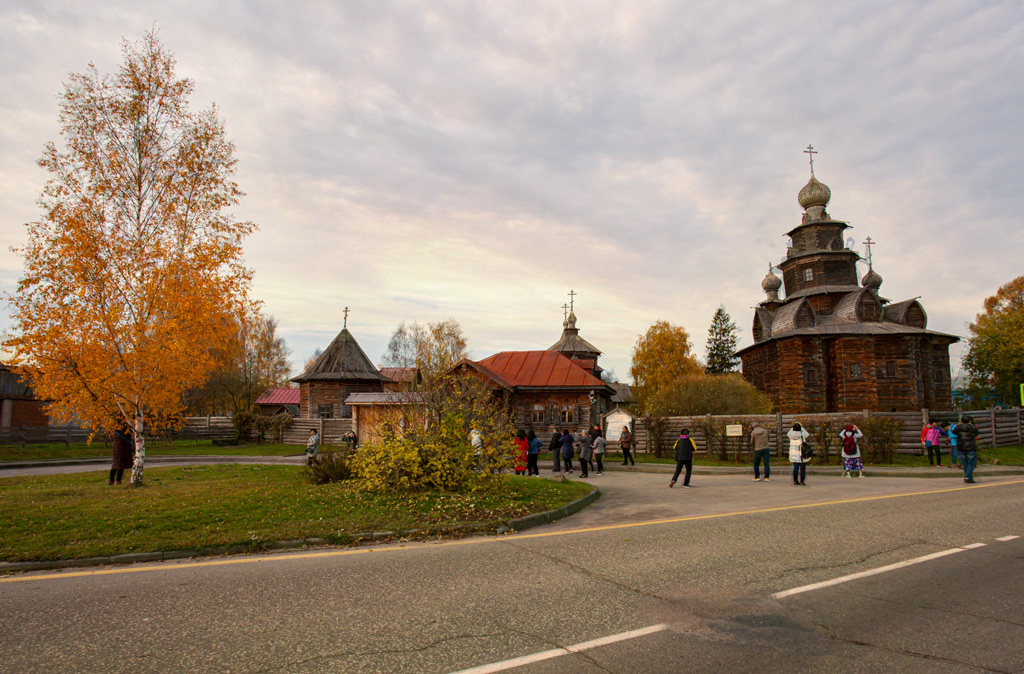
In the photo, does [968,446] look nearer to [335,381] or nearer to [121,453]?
[121,453]

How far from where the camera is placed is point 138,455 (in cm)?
1413

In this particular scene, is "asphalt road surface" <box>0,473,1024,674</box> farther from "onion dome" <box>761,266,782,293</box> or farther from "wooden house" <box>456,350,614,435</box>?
"onion dome" <box>761,266,782,293</box>

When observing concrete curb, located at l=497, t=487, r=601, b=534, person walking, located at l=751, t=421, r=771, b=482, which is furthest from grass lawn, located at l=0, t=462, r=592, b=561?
person walking, located at l=751, t=421, r=771, b=482

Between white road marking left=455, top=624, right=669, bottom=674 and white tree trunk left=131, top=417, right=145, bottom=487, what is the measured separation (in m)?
13.2

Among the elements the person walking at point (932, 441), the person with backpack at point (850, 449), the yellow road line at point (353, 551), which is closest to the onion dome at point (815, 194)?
the person walking at point (932, 441)

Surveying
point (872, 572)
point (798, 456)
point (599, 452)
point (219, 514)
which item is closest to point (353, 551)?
point (219, 514)

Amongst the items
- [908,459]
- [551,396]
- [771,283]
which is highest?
[771,283]

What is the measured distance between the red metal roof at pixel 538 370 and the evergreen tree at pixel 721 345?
3793cm

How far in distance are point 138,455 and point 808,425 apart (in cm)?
2374

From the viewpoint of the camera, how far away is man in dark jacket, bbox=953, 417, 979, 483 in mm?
15469

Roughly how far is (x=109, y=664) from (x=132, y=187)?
48.2 feet

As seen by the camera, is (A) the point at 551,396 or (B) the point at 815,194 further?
(B) the point at 815,194

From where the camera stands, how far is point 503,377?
35.6 m

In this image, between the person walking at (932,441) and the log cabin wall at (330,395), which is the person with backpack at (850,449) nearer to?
the person walking at (932,441)
